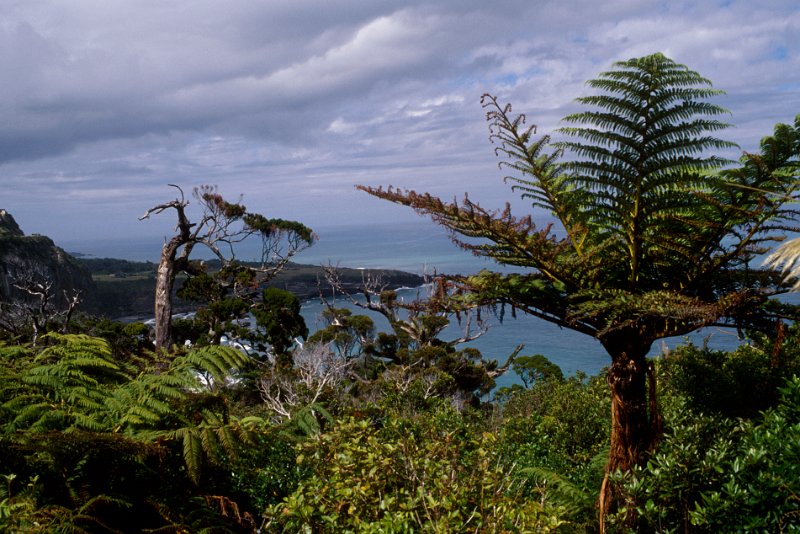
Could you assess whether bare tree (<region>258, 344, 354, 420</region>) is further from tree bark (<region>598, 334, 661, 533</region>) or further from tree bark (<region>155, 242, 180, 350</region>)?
tree bark (<region>598, 334, 661, 533</region>)

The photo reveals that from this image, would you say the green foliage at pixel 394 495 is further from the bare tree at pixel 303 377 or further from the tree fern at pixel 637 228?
the bare tree at pixel 303 377

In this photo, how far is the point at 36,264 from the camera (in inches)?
1662

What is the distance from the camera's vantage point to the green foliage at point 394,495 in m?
2.14

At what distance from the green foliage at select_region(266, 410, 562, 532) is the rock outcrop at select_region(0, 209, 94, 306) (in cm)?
3942

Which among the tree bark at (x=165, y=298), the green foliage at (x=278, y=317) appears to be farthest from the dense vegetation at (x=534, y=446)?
the green foliage at (x=278, y=317)

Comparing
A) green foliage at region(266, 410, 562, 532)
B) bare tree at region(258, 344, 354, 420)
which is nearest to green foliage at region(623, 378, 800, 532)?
green foliage at region(266, 410, 562, 532)

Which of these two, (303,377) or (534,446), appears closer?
(534,446)

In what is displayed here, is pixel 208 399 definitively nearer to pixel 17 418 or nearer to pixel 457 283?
pixel 17 418

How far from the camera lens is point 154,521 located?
273 cm

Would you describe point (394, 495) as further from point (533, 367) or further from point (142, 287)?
point (142, 287)

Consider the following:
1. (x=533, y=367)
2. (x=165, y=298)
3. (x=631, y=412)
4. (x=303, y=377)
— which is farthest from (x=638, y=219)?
(x=533, y=367)

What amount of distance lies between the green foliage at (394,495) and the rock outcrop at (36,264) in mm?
39423

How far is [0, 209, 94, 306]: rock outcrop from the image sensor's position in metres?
38.1

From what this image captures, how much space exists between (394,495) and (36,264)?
4830 centimetres
